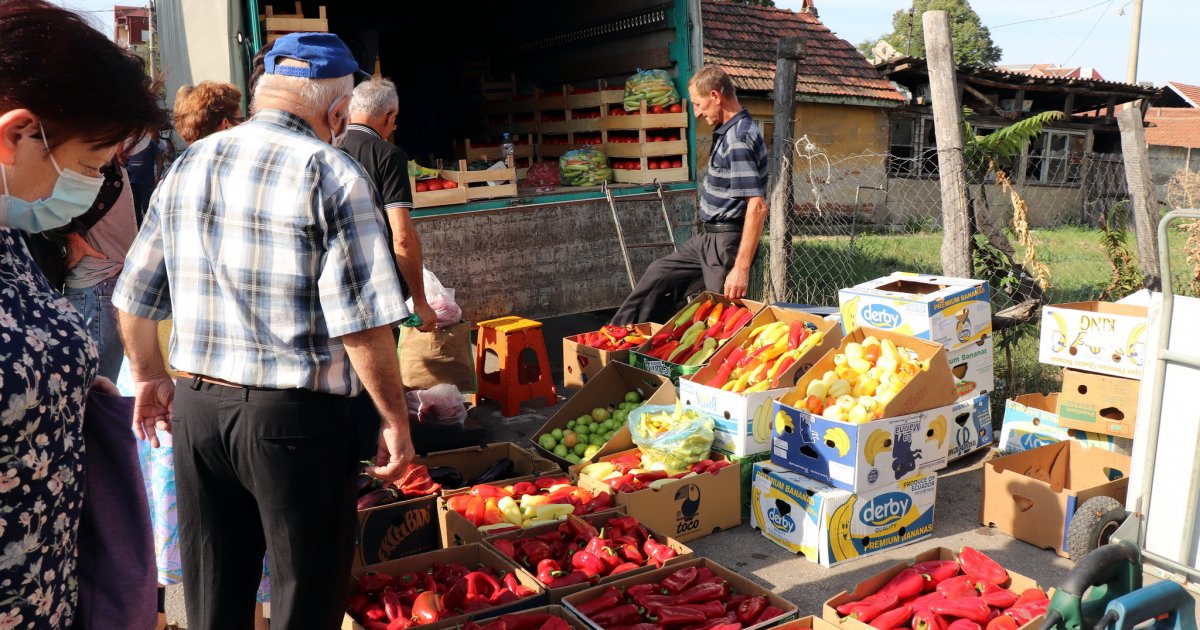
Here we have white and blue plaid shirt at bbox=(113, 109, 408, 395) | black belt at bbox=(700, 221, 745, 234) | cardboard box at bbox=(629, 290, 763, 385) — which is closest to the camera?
white and blue plaid shirt at bbox=(113, 109, 408, 395)

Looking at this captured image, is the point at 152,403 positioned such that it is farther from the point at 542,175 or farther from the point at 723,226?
the point at 542,175

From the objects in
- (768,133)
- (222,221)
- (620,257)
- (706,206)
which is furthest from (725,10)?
(222,221)

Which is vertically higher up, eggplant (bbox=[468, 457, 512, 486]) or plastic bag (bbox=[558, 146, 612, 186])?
plastic bag (bbox=[558, 146, 612, 186])

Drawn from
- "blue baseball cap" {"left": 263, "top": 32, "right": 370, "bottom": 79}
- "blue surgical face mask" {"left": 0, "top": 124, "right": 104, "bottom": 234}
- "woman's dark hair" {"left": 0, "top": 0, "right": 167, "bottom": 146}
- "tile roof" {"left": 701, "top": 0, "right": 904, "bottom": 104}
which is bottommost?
"blue surgical face mask" {"left": 0, "top": 124, "right": 104, "bottom": 234}

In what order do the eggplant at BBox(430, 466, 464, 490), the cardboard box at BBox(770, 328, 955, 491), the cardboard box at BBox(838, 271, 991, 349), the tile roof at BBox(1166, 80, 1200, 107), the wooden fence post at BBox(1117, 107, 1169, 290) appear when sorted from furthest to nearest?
the tile roof at BBox(1166, 80, 1200, 107) → the wooden fence post at BBox(1117, 107, 1169, 290) → the cardboard box at BBox(838, 271, 991, 349) → the eggplant at BBox(430, 466, 464, 490) → the cardboard box at BBox(770, 328, 955, 491)

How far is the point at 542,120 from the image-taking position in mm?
9656

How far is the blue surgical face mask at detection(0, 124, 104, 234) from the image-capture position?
1.68 m

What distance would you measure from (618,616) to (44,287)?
2169 mm

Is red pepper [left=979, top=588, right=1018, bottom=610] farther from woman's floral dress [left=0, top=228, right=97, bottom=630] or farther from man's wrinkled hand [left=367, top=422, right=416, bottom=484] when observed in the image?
woman's floral dress [left=0, top=228, right=97, bottom=630]

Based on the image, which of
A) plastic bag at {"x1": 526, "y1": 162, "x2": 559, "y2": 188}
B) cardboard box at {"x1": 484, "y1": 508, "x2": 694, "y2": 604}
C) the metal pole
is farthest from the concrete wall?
the metal pole

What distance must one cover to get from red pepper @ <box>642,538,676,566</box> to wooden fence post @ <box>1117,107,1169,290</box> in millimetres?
4060

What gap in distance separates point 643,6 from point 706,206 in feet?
10.4

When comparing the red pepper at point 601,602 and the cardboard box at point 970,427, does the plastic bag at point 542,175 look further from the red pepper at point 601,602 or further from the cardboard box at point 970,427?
the red pepper at point 601,602

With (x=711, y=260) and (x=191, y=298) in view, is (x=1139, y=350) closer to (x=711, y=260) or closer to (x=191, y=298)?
(x=711, y=260)
